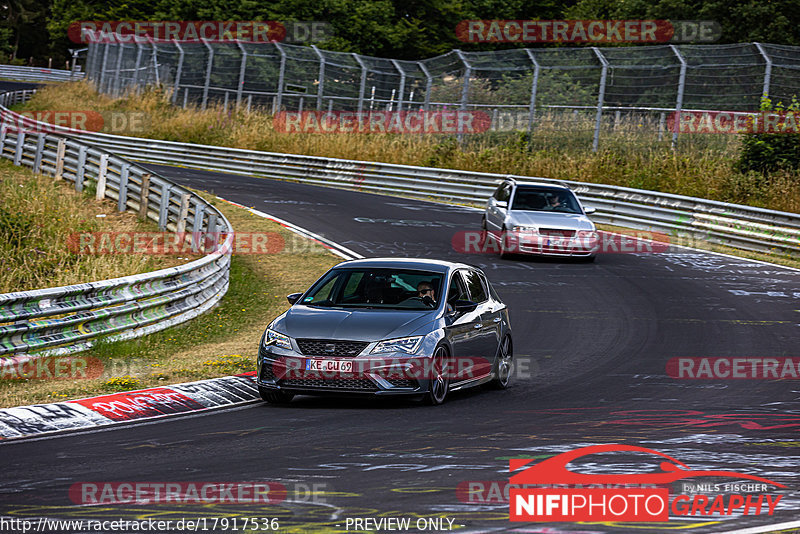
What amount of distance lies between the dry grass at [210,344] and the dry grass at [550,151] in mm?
11524

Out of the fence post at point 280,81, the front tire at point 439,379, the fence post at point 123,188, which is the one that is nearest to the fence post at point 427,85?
the fence post at point 280,81

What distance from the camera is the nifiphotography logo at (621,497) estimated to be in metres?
6.03

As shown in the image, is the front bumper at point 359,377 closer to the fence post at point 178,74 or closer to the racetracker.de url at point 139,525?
the racetracker.de url at point 139,525

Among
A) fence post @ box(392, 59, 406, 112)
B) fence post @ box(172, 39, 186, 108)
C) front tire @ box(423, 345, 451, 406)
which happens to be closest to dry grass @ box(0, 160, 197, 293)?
front tire @ box(423, 345, 451, 406)

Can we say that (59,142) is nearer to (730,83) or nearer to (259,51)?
(259,51)

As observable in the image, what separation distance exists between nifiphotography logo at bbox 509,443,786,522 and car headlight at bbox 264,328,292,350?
10.9 feet

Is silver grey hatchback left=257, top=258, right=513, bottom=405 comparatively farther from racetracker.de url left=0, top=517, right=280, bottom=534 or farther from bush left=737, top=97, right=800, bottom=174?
bush left=737, top=97, right=800, bottom=174

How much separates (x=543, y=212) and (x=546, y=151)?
12.1m

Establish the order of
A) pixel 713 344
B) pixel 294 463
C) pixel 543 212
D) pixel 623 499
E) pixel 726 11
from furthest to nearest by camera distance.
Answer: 1. pixel 726 11
2. pixel 543 212
3. pixel 713 344
4. pixel 294 463
5. pixel 623 499

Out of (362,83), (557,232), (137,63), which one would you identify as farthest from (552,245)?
(137,63)

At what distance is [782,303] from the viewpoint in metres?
18.3

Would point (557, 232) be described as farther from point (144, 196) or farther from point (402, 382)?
point (402, 382)

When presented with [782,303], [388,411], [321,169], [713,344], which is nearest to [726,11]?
[321,169]

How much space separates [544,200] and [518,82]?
11986mm
